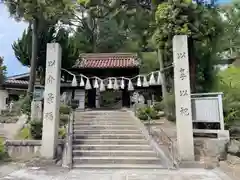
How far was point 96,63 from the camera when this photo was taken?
791 inches

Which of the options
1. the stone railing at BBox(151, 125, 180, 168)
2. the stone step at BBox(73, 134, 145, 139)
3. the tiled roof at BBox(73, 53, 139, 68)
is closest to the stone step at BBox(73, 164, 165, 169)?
the stone railing at BBox(151, 125, 180, 168)

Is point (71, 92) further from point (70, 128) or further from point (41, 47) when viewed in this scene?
point (70, 128)

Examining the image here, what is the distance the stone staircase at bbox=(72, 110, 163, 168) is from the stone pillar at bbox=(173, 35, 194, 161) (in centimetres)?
102

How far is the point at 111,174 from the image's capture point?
7203mm

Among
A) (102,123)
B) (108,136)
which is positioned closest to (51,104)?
(108,136)

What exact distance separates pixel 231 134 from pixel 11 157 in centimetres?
Result: 902

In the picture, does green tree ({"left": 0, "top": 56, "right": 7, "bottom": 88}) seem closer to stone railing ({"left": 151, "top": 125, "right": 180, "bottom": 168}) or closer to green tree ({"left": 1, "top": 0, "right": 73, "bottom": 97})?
green tree ({"left": 1, "top": 0, "right": 73, "bottom": 97})

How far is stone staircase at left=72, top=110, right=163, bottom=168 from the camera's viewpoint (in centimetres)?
843

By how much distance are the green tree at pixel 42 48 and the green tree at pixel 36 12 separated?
2.27 ft

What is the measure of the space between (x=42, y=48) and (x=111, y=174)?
1313cm

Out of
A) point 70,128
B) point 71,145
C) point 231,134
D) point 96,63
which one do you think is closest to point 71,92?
point 96,63

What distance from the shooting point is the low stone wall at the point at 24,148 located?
360 inches

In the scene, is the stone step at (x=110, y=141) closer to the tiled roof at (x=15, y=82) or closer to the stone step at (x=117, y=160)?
the stone step at (x=117, y=160)

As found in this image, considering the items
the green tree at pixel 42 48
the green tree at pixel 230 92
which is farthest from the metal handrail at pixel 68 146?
the green tree at pixel 42 48
